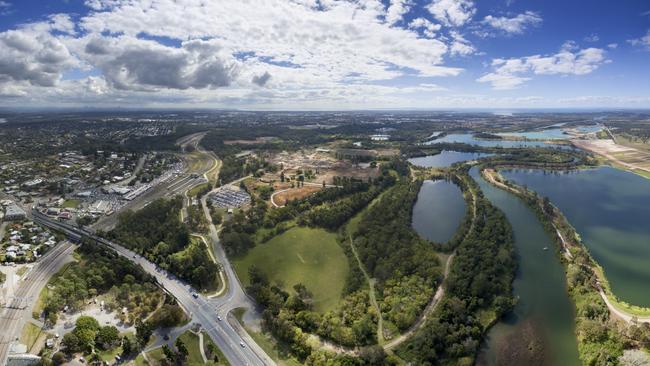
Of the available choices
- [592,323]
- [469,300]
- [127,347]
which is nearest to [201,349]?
[127,347]

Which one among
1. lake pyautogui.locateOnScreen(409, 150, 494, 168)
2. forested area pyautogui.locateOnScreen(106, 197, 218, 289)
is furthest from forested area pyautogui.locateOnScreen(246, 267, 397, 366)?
lake pyautogui.locateOnScreen(409, 150, 494, 168)

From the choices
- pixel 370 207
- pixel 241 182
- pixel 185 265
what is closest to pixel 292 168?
pixel 241 182

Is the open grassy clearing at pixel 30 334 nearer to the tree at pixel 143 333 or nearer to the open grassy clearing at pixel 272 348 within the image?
the tree at pixel 143 333

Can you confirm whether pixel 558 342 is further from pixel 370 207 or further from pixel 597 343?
pixel 370 207

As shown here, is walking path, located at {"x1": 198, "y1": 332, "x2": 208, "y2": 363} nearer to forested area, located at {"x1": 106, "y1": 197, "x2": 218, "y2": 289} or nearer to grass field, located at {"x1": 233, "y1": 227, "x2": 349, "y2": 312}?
forested area, located at {"x1": 106, "y1": 197, "x2": 218, "y2": 289}

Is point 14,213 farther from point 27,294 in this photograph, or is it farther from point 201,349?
point 201,349
